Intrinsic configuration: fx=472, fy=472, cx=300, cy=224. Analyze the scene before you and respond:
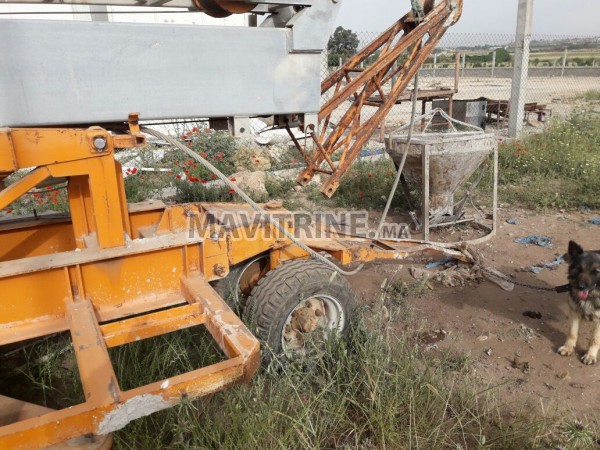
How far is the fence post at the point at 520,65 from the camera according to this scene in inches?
398

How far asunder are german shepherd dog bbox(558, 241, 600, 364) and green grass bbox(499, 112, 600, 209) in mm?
3614

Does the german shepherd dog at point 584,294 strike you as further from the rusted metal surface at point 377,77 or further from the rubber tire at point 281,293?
the rusted metal surface at point 377,77

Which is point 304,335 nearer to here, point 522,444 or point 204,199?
point 522,444

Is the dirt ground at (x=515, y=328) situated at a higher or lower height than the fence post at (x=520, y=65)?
lower

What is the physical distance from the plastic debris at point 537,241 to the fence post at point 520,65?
5.71 meters

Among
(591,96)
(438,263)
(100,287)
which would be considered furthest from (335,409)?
(591,96)

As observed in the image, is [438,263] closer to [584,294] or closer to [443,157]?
[443,157]

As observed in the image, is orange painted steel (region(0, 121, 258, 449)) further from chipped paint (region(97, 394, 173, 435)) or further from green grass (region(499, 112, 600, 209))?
green grass (region(499, 112, 600, 209))

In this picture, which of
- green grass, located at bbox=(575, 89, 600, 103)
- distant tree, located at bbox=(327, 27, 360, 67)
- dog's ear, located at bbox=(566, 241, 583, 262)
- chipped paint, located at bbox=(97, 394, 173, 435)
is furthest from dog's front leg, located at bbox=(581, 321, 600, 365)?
green grass, located at bbox=(575, 89, 600, 103)

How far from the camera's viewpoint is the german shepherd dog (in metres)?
3.26

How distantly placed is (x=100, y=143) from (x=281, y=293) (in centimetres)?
133

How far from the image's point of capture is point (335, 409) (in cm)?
256

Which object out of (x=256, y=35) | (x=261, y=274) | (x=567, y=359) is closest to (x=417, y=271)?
(x=567, y=359)

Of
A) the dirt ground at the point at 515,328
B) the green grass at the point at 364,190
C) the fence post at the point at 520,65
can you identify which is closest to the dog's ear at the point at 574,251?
the dirt ground at the point at 515,328
